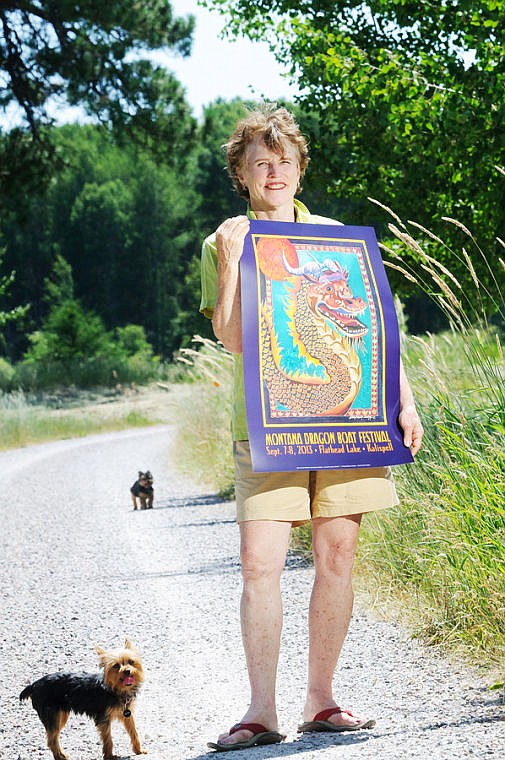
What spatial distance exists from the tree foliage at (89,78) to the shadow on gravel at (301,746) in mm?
19952

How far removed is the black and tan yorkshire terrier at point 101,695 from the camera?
11.0ft

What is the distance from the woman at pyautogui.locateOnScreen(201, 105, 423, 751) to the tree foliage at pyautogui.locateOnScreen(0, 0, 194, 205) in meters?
19.1

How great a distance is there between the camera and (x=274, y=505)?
3.33 metres

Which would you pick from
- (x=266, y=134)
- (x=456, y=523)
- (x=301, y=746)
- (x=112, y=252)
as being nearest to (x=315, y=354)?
(x=266, y=134)

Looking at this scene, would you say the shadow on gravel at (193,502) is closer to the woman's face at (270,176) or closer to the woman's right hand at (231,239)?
the woman's face at (270,176)

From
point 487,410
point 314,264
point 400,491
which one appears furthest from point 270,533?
point 400,491

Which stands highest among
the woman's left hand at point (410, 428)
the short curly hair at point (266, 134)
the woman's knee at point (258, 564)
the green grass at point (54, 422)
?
the green grass at point (54, 422)

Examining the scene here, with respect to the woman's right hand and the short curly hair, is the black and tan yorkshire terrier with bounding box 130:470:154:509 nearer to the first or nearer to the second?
the short curly hair

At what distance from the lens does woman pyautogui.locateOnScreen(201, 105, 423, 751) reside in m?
3.33

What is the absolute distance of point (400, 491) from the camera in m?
5.55

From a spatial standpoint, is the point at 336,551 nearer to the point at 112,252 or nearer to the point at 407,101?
the point at 407,101

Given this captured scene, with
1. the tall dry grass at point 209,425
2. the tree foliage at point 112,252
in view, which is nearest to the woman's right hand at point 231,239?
the tall dry grass at point 209,425

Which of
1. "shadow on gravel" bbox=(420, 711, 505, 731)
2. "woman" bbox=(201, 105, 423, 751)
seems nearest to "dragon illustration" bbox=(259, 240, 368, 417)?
"woman" bbox=(201, 105, 423, 751)

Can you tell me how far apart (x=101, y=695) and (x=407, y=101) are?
600 centimetres
